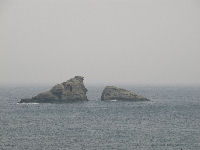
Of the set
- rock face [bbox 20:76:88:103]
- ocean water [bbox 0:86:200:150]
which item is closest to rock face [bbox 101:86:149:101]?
rock face [bbox 20:76:88:103]

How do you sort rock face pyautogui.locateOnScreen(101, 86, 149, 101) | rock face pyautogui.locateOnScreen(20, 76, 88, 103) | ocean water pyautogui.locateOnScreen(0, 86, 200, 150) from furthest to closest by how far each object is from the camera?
rock face pyautogui.locateOnScreen(101, 86, 149, 101) → rock face pyautogui.locateOnScreen(20, 76, 88, 103) → ocean water pyautogui.locateOnScreen(0, 86, 200, 150)

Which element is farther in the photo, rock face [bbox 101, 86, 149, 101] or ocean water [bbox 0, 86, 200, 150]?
rock face [bbox 101, 86, 149, 101]

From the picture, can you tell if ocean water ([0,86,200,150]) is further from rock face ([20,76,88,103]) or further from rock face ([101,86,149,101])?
rock face ([101,86,149,101])

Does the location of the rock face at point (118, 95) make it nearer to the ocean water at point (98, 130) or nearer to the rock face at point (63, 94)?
the rock face at point (63, 94)

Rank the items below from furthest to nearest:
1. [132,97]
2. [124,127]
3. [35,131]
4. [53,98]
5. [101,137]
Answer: [132,97] → [53,98] → [124,127] → [35,131] → [101,137]

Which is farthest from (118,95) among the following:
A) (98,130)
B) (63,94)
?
(98,130)

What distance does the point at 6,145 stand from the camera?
2842 inches

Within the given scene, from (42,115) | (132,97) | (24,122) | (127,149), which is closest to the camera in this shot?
(127,149)

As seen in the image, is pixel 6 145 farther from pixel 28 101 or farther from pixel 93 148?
pixel 28 101

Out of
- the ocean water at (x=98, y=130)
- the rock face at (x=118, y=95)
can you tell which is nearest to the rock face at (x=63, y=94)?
the rock face at (x=118, y=95)

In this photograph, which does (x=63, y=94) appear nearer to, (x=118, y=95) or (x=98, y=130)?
(x=118, y=95)

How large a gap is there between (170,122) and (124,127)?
1495cm

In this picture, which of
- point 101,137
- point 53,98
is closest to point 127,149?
point 101,137

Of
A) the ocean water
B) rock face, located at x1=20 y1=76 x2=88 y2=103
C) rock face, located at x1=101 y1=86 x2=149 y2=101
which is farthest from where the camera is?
rock face, located at x1=101 y1=86 x2=149 y2=101
